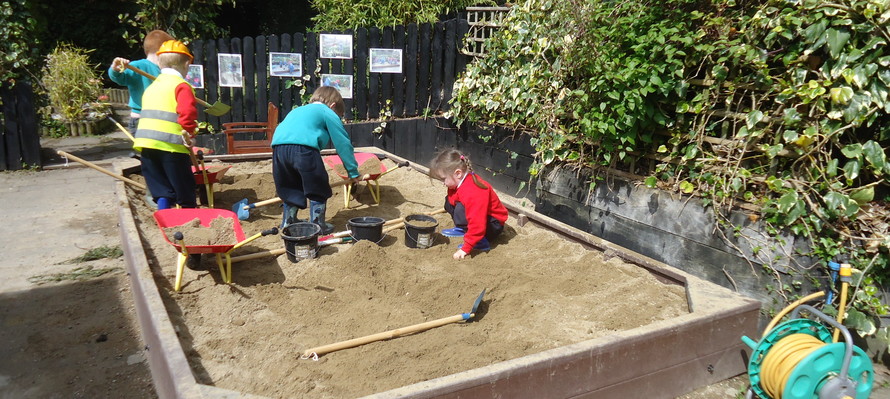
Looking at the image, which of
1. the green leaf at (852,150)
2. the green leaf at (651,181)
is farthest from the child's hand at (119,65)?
A: the green leaf at (852,150)

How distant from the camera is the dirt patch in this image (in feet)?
8.91

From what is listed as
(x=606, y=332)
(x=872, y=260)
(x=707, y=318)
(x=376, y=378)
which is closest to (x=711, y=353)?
(x=707, y=318)

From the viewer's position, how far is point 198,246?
3387 millimetres

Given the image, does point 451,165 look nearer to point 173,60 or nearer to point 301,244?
point 301,244

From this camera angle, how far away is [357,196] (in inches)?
236

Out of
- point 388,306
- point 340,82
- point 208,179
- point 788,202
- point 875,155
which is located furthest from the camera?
point 340,82

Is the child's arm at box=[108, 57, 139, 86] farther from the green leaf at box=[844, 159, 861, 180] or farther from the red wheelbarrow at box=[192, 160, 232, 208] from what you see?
the green leaf at box=[844, 159, 861, 180]

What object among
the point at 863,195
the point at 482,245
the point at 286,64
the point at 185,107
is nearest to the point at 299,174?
the point at 185,107

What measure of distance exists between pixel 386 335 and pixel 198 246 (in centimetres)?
127

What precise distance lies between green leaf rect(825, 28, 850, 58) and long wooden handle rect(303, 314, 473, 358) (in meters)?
2.46

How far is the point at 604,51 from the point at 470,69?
2979 mm

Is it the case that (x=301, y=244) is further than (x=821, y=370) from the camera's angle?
Yes

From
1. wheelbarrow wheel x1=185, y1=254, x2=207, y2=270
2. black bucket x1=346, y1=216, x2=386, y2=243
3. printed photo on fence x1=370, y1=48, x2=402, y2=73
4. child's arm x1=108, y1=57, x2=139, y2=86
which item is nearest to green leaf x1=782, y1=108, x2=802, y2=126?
black bucket x1=346, y1=216, x2=386, y2=243

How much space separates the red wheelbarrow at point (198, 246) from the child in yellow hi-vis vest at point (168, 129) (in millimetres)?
770
